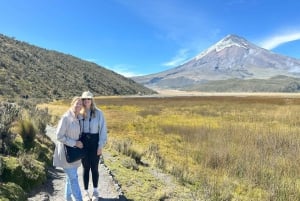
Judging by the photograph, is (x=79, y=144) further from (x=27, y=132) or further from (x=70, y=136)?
(x=27, y=132)

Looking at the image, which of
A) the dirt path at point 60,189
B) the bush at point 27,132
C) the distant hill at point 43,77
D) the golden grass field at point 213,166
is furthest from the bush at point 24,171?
the distant hill at point 43,77

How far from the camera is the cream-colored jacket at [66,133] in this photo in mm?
6559

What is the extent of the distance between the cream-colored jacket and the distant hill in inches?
1742

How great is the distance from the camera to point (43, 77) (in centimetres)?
7675

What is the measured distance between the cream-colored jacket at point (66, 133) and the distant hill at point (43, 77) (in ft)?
145

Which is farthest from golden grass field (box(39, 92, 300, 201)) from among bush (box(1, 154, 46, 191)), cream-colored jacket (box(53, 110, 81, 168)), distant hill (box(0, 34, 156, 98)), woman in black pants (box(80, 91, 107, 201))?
distant hill (box(0, 34, 156, 98))

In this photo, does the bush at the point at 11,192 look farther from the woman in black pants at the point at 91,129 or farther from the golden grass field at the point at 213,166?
the golden grass field at the point at 213,166

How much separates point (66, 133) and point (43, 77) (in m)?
72.8

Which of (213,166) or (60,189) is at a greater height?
(60,189)

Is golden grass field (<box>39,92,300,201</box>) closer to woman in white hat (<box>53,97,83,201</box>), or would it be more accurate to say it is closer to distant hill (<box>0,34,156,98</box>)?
woman in white hat (<box>53,97,83,201</box>)

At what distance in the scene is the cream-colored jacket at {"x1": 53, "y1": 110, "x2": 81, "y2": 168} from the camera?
6.56 meters

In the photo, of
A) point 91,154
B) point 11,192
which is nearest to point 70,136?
point 91,154

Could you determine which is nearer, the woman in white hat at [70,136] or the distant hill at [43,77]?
the woman in white hat at [70,136]

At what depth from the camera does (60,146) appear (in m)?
6.69
